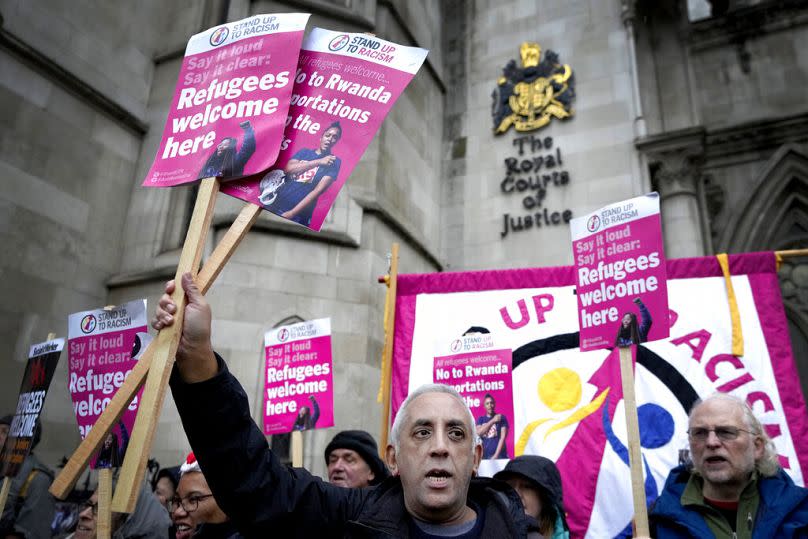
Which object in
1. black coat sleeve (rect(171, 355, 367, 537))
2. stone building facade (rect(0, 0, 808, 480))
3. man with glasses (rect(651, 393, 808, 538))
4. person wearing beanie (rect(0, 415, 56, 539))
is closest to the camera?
black coat sleeve (rect(171, 355, 367, 537))

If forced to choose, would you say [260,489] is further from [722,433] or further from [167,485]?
[167,485]

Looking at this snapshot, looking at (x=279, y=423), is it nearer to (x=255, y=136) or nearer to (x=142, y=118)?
(x=255, y=136)

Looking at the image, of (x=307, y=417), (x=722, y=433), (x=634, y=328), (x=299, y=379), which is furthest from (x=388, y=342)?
(x=722, y=433)

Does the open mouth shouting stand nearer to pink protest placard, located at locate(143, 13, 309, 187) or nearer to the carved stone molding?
pink protest placard, located at locate(143, 13, 309, 187)

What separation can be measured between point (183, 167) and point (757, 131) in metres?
9.53

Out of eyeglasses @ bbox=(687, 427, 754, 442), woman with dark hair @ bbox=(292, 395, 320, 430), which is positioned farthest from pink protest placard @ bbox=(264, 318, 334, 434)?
eyeglasses @ bbox=(687, 427, 754, 442)

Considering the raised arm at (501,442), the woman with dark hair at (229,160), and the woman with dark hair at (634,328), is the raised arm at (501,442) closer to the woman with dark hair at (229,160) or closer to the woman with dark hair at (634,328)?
the woman with dark hair at (634,328)

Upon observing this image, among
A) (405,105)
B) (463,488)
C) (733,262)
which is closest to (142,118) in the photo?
(405,105)

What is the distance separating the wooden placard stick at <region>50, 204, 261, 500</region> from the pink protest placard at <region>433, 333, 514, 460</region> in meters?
2.78

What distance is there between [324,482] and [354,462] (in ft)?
6.36

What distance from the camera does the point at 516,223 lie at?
10227 mm

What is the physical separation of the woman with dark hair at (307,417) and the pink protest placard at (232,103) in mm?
3012

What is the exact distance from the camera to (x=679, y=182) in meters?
9.27

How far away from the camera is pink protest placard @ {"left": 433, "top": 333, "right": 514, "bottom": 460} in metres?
4.40
